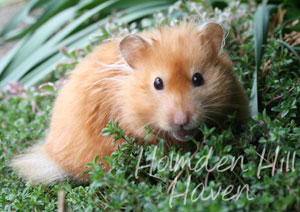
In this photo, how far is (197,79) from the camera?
6.63 feet

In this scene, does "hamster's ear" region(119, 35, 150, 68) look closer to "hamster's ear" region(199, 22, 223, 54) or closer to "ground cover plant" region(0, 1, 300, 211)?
"hamster's ear" region(199, 22, 223, 54)

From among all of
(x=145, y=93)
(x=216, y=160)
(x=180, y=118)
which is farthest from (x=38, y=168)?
(x=216, y=160)

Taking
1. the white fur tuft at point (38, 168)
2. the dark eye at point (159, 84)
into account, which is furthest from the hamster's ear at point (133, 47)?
the white fur tuft at point (38, 168)

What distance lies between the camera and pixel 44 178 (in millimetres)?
2572

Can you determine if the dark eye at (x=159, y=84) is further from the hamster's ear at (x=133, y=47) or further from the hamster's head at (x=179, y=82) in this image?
the hamster's ear at (x=133, y=47)

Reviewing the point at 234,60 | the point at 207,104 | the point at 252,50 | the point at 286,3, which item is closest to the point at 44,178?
the point at 207,104

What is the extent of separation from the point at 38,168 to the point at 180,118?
1.31 m

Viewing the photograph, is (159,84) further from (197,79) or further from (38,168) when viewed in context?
(38,168)

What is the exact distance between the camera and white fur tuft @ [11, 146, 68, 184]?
2588 millimetres

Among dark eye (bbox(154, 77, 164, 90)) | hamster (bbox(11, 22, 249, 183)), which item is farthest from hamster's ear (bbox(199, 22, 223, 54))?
dark eye (bbox(154, 77, 164, 90))

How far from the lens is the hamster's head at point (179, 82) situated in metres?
1.93

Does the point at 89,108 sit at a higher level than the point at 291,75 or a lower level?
lower

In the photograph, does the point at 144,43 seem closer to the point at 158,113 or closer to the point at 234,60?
the point at 158,113

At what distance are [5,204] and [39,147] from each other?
68 cm
